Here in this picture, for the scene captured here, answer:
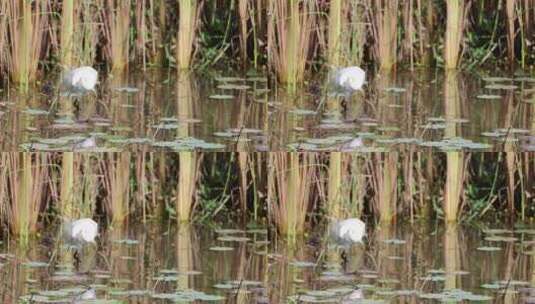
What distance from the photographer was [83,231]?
8.09 m

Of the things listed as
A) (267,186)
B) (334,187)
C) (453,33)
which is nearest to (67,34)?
(267,186)

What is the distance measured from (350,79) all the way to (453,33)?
2.81ft

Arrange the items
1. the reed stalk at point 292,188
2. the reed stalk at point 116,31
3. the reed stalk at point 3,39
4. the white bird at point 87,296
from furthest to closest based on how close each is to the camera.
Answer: the reed stalk at point 116,31 → the reed stalk at point 3,39 → the reed stalk at point 292,188 → the white bird at point 87,296

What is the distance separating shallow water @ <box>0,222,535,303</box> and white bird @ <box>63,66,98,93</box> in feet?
1.91

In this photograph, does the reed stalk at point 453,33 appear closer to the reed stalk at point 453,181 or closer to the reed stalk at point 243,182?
the reed stalk at point 453,181

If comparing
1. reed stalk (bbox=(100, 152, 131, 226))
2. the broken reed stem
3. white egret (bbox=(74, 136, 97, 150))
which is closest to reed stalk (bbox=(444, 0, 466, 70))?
the broken reed stem

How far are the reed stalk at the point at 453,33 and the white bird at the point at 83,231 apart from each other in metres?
1.76

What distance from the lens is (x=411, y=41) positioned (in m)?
8.88

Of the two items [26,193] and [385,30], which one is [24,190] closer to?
[26,193]

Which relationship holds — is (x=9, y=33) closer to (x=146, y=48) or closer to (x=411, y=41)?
(x=146, y=48)

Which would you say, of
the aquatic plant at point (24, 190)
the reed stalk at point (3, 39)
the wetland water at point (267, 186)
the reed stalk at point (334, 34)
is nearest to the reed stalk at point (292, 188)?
the wetland water at point (267, 186)

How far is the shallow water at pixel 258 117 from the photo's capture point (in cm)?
809

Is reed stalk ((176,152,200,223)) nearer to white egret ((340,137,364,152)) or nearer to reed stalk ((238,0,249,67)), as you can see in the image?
reed stalk ((238,0,249,67))

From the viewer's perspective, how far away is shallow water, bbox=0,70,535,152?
8086 mm
